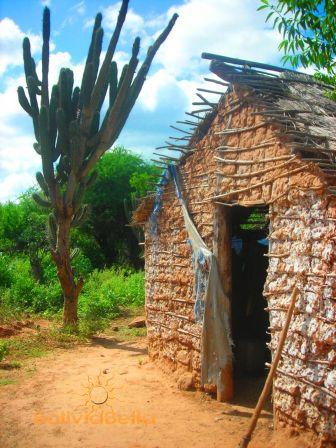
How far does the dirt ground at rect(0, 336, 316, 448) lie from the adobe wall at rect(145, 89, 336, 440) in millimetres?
397

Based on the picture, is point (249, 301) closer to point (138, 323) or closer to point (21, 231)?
point (138, 323)

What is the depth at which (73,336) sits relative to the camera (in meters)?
9.27

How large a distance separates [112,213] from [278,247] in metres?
16.3

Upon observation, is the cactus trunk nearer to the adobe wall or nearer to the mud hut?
the mud hut

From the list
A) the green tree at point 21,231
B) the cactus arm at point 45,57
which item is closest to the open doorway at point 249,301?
the cactus arm at point 45,57

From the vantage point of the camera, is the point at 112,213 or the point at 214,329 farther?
the point at 112,213

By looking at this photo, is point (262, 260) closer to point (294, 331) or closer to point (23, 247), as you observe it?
point (294, 331)

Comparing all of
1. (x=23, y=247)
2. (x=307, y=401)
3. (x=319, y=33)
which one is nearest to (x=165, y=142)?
(x=319, y=33)

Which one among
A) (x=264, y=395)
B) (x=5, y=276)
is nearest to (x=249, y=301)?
(x=264, y=395)

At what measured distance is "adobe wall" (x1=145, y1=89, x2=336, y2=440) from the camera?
409cm

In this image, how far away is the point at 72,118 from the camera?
9.55 meters

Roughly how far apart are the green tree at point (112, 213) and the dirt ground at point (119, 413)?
13.0 metres

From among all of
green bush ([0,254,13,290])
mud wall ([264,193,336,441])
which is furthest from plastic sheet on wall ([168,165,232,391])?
green bush ([0,254,13,290])

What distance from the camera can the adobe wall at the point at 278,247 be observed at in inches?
161
